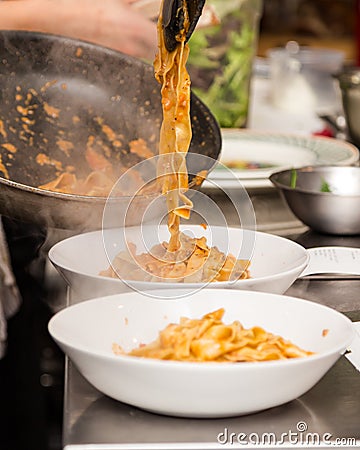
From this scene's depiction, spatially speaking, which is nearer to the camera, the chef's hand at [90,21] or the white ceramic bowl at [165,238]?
the white ceramic bowl at [165,238]

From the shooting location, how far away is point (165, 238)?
4.58 feet

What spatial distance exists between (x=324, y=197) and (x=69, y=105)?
0.59 meters

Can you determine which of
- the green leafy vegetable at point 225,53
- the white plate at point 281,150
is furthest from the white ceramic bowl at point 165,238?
the green leafy vegetable at point 225,53

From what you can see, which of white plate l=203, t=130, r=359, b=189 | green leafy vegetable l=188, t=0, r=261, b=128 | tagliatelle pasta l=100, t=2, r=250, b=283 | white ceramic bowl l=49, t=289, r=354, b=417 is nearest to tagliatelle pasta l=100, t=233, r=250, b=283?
tagliatelle pasta l=100, t=2, r=250, b=283

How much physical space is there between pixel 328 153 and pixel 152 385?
138 centimetres

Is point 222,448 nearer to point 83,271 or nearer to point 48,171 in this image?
point 83,271

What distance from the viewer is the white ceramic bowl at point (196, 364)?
0.92 meters

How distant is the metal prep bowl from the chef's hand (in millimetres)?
668

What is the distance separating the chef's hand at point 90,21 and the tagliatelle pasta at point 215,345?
1.14m

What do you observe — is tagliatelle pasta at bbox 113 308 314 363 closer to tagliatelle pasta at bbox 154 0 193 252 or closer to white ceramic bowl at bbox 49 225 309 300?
white ceramic bowl at bbox 49 225 309 300

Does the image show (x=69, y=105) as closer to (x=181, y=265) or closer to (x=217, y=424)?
(x=181, y=265)

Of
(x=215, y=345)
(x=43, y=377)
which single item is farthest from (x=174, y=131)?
(x=43, y=377)

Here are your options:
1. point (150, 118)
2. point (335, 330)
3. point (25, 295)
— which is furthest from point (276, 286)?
point (25, 295)

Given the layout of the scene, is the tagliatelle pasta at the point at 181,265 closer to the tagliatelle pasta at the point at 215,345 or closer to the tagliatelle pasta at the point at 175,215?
the tagliatelle pasta at the point at 175,215
